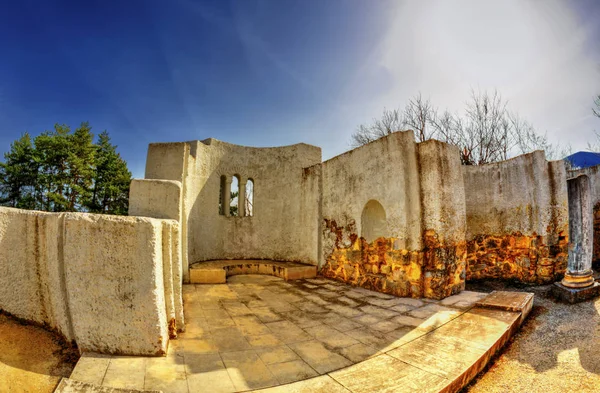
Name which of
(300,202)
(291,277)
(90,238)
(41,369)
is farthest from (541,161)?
(41,369)

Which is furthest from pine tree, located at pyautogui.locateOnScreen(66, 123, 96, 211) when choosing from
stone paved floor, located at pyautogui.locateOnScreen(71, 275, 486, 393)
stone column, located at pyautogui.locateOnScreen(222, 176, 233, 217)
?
stone paved floor, located at pyautogui.locateOnScreen(71, 275, 486, 393)

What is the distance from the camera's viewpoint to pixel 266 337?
317 cm

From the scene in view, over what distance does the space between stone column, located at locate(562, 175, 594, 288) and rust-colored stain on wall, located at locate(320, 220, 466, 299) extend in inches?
76.1

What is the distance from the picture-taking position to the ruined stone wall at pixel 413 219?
488 cm

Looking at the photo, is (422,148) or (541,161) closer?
(422,148)

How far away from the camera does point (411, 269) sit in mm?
4988

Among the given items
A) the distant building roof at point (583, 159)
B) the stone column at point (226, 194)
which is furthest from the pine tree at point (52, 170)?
the distant building roof at point (583, 159)

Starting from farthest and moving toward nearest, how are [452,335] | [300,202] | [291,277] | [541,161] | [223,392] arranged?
1. [300,202]
2. [291,277]
3. [541,161]
4. [452,335]
5. [223,392]

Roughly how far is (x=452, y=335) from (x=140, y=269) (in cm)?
357

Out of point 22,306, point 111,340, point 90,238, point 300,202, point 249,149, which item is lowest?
point 111,340

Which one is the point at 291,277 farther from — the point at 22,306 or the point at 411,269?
the point at 22,306

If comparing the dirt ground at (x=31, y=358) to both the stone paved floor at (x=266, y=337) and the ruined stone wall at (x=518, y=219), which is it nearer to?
the stone paved floor at (x=266, y=337)

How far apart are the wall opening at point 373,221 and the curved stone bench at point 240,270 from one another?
189 cm

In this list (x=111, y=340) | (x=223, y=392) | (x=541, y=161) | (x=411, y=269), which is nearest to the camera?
(x=223, y=392)
